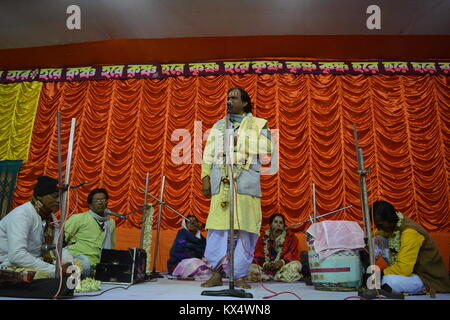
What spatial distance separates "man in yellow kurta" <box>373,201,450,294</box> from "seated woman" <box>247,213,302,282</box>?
3.96 ft

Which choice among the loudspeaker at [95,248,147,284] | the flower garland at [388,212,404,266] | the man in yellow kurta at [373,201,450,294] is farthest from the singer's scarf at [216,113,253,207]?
the flower garland at [388,212,404,266]

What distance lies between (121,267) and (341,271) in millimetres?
1747

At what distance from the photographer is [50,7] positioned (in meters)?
5.22

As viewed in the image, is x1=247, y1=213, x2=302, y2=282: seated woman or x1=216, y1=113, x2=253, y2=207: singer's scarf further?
x1=247, y1=213, x2=302, y2=282: seated woman

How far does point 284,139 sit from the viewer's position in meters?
5.51

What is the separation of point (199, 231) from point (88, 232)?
153cm

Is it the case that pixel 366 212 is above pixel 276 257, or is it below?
above

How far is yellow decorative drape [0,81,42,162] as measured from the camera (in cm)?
587

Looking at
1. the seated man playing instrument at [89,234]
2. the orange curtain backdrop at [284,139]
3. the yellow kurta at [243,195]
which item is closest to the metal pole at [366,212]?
the yellow kurta at [243,195]

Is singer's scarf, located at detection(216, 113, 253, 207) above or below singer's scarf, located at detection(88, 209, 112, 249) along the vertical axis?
above

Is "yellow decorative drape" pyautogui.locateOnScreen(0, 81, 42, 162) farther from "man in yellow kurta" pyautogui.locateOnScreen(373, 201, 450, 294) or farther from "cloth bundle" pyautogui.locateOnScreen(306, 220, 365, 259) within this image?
"man in yellow kurta" pyautogui.locateOnScreen(373, 201, 450, 294)

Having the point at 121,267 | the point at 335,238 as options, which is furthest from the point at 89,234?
the point at 335,238

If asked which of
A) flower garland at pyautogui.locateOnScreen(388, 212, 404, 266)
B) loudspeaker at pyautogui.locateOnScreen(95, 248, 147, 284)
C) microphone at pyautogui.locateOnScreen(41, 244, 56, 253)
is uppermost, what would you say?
flower garland at pyautogui.locateOnScreen(388, 212, 404, 266)

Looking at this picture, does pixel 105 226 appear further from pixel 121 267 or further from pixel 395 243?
pixel 395 243
